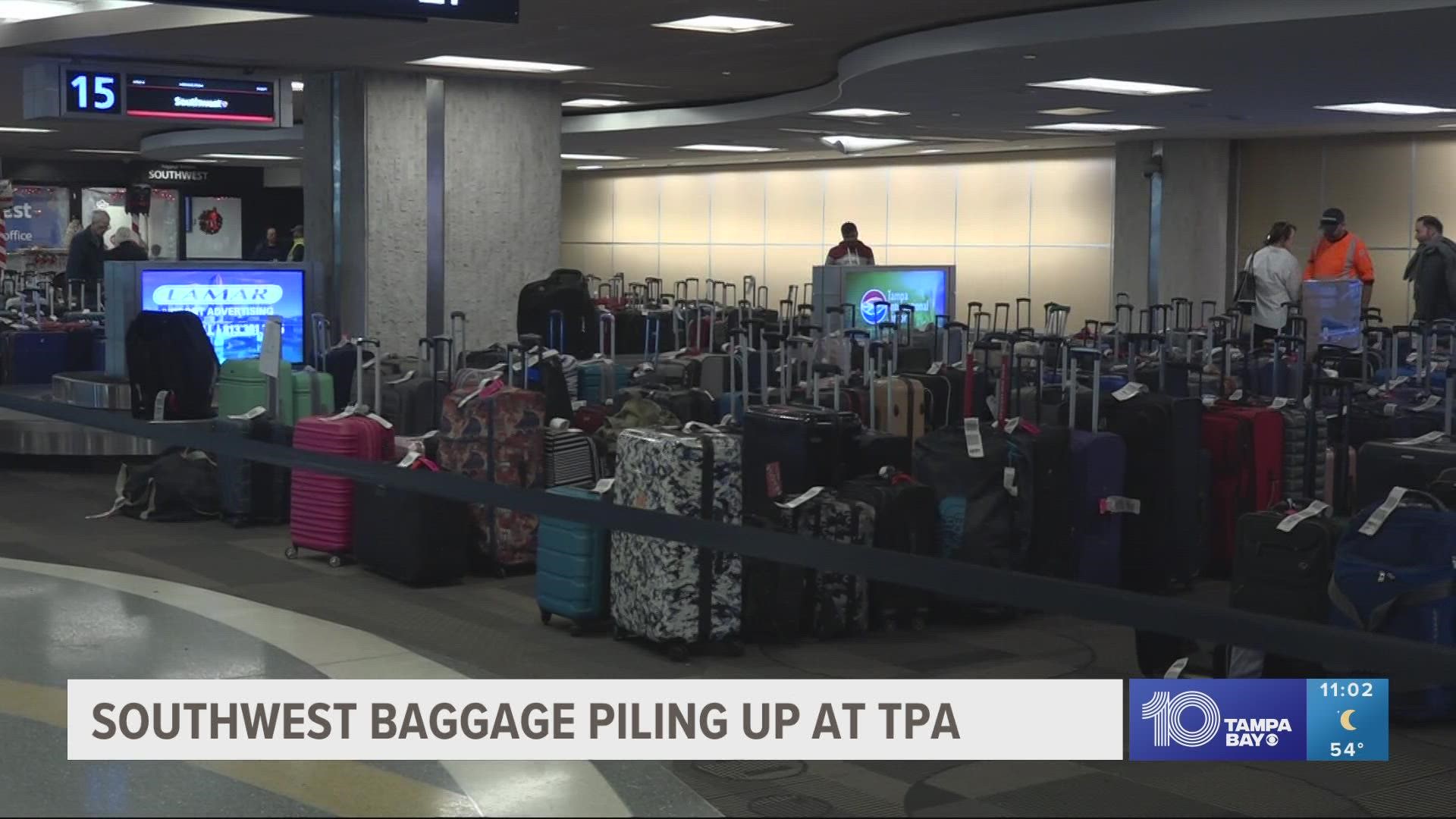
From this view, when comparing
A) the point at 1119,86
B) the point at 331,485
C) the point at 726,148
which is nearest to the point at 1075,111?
the point at 1119,86

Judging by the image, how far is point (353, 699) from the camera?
4.23 metres

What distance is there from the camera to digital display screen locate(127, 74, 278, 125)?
12.5 meters

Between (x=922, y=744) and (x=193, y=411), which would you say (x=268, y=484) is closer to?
(x=193, y=411)

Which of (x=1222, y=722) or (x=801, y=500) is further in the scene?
(x=801, y=500)

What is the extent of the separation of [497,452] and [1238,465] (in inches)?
138

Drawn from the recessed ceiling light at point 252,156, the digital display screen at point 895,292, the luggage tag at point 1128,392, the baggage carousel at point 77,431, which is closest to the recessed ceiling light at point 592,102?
the digital display screen at point 895,292

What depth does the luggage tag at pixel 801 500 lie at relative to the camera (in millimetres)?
6781

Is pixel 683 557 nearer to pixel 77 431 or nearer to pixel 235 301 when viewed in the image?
pixel 235 301

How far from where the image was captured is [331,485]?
27.0 ft

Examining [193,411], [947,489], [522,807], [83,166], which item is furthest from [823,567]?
[83,166]

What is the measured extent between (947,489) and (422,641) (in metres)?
2.26

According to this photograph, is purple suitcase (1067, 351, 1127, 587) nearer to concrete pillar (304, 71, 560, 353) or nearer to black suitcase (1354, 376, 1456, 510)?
black suitcase (1354, 376, 1456, 510)

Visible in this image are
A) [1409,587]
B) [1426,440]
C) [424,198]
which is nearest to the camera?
[1409,587]

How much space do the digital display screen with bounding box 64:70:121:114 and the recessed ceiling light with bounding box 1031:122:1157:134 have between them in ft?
30.5
